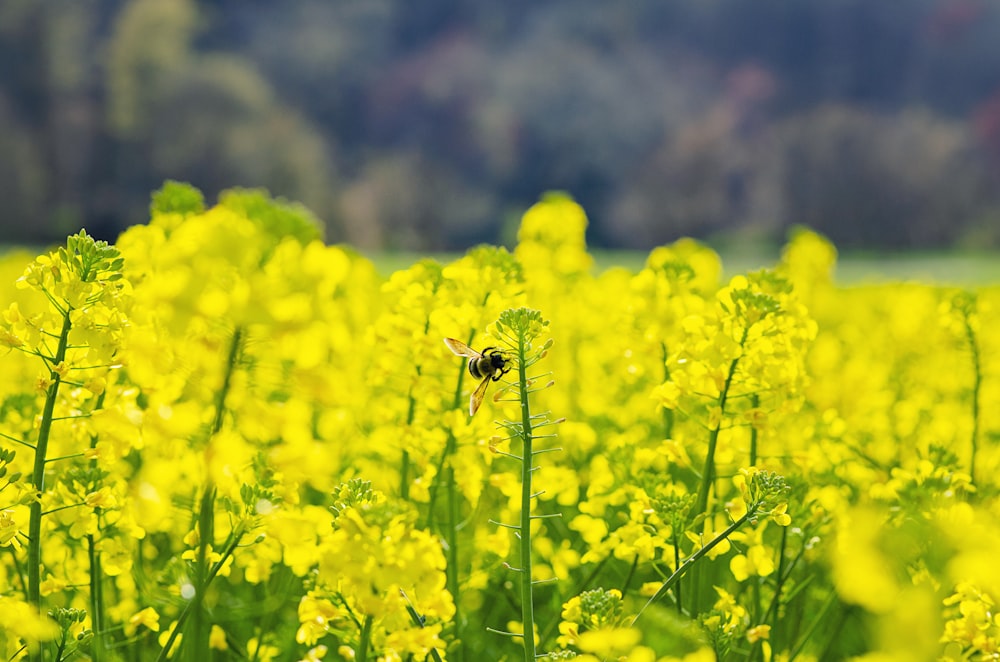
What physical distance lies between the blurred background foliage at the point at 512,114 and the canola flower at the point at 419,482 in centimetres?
2492

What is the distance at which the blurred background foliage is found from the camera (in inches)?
1265

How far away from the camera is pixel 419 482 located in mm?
2244

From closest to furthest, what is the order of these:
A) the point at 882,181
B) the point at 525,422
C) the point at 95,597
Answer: the point at 525,422, the point at 95,597, the point at 882,181

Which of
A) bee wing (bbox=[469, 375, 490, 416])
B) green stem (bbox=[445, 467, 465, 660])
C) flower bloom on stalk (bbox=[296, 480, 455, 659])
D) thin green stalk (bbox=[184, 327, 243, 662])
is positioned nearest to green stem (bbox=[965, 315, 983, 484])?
green stem (bbox=[445, 467, 465, 660])

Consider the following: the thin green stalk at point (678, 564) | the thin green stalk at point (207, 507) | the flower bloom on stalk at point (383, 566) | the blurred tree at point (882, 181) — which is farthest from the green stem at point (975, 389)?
the blurred tree at point (882, 181)

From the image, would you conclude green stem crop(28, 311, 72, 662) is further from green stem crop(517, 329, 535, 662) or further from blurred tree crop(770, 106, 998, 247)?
blurred tree crop(770, 106, 998, 247)

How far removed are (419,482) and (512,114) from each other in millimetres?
46598

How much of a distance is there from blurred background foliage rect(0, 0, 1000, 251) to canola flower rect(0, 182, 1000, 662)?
2492cm

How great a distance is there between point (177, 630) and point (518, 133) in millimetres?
46304

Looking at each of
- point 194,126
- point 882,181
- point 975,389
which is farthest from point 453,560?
point 882,181

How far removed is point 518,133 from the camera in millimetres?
46906

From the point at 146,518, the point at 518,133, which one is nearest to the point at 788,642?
the point at 146,518

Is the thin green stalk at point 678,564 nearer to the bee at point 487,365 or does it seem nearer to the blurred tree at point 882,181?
the bee at point 487,365

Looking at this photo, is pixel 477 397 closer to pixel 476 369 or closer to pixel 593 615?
pixel 476 369
